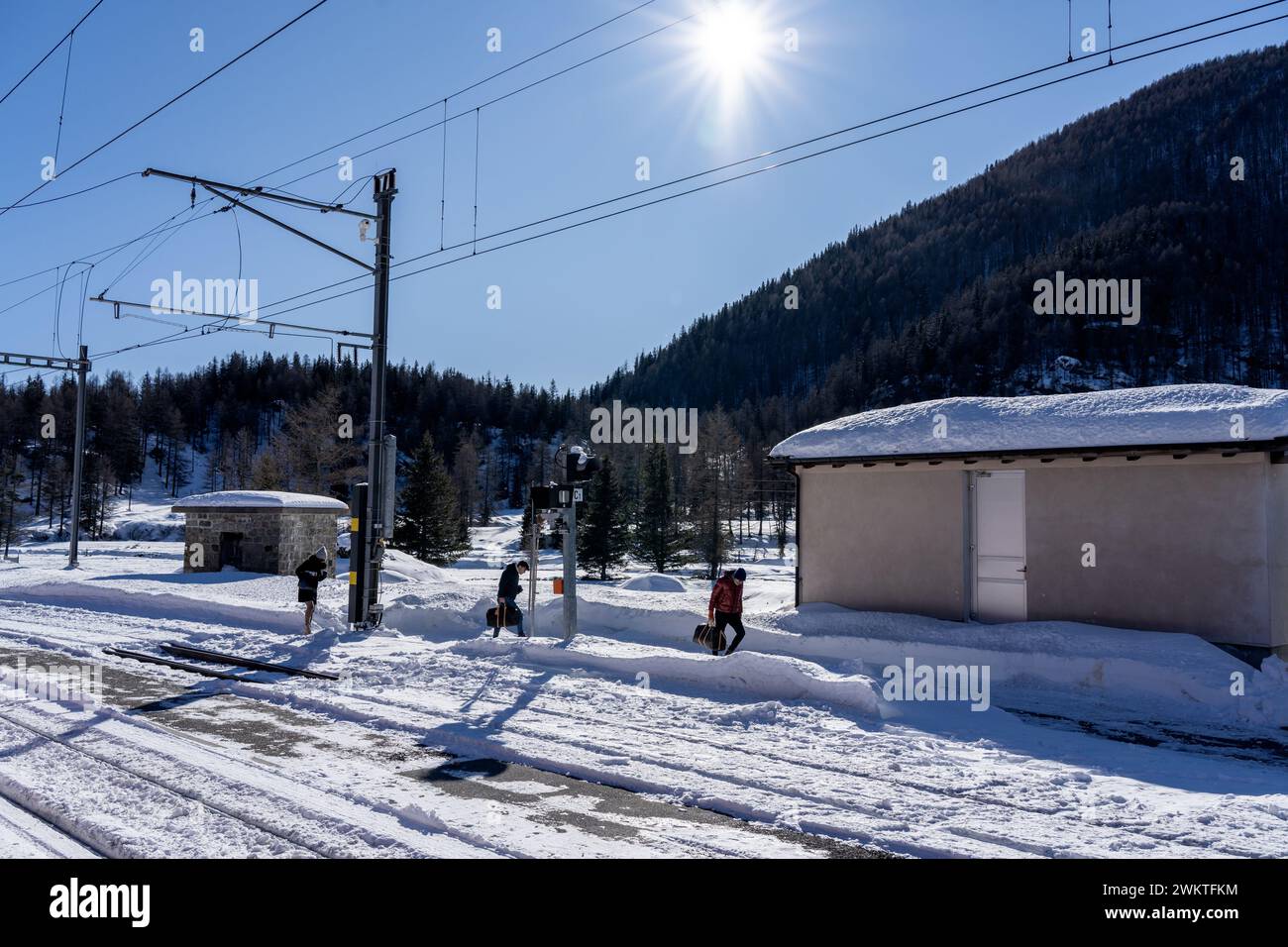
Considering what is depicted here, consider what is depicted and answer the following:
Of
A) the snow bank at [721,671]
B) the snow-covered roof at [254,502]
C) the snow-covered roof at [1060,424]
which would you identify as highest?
the snow-covered roof at [1060,424]

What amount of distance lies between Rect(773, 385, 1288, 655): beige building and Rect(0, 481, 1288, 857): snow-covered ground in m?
0.84

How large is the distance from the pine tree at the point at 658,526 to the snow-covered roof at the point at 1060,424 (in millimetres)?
30681

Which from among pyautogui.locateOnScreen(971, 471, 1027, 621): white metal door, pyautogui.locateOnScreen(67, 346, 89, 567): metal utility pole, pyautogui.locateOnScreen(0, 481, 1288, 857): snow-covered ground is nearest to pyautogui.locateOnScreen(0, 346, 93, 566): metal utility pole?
pyautogui.locateOnScreen(67, 346, 89, 567): metal utility pole

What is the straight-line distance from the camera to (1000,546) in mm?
14102

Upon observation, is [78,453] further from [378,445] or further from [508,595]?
[508,595]

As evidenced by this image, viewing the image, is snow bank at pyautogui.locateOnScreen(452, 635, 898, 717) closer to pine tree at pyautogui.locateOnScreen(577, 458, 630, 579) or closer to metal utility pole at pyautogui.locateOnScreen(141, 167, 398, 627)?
metal utility pole at pyautogui.locateOnScreen(141, 167, 398, 627)

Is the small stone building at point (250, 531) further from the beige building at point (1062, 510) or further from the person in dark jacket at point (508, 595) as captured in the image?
the beige building at point (1062, 510)

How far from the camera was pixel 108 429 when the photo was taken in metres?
101

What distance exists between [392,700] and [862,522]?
9.36 meters

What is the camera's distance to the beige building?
38.6 ft

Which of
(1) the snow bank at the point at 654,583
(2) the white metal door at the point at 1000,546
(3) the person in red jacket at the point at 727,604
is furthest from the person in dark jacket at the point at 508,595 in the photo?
(1) the snow bank at the point at 654,583

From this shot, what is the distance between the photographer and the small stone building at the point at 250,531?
24.0 m
